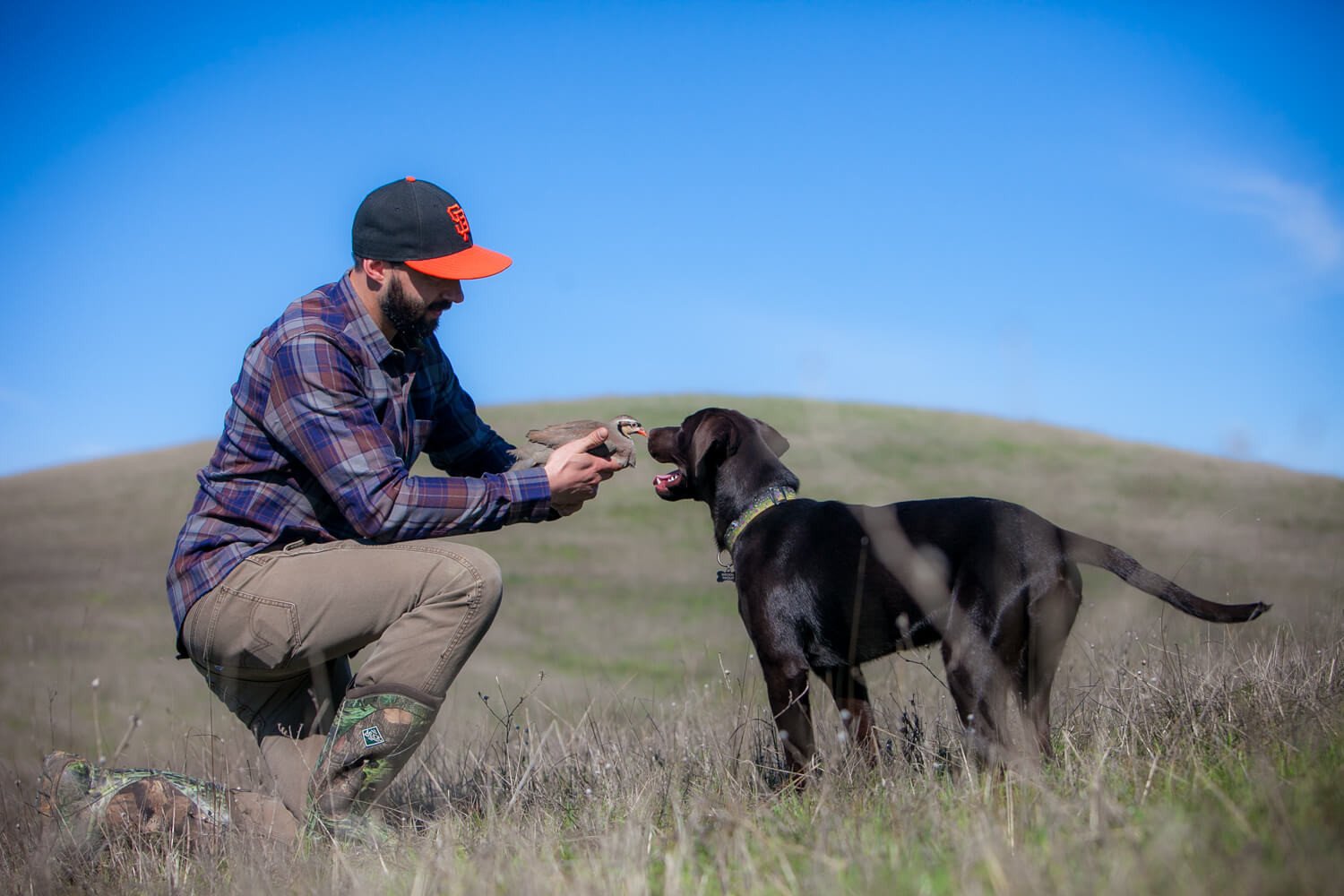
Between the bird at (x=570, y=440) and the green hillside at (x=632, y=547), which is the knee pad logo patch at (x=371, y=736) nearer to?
the bird at (x=570, y=440)

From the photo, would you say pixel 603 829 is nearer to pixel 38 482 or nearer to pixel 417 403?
pixel 417 403

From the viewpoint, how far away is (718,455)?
507 centimetres

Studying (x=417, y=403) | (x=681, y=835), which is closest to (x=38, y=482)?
(x=417, y=403)

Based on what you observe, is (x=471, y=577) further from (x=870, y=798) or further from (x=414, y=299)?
(x=870, y=798)

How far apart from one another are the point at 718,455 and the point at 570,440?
2.73 ft

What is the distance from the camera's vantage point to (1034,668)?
3922 mm

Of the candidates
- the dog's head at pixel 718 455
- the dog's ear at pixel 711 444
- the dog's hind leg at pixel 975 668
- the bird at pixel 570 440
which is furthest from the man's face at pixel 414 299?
the dog's hind leg at pixel 975 668

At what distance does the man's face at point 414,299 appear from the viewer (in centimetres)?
396

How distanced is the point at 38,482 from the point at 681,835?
109 ft

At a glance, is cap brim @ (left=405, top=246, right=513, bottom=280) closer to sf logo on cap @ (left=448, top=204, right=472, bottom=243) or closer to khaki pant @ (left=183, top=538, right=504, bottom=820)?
sf logo on cap @ (left=448, top=204, right=472, bottom=243)

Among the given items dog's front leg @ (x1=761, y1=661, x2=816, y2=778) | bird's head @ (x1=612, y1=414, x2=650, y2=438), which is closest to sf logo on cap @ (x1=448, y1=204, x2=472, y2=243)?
bird's head @ (x1=612, y1=414, x2=650, y2=438)

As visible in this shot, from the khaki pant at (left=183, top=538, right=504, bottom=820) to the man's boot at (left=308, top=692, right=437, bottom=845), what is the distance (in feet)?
0.18

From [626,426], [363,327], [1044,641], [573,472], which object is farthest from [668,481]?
[1044,641]

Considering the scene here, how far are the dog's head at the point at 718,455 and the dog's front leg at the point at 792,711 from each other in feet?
3.30
